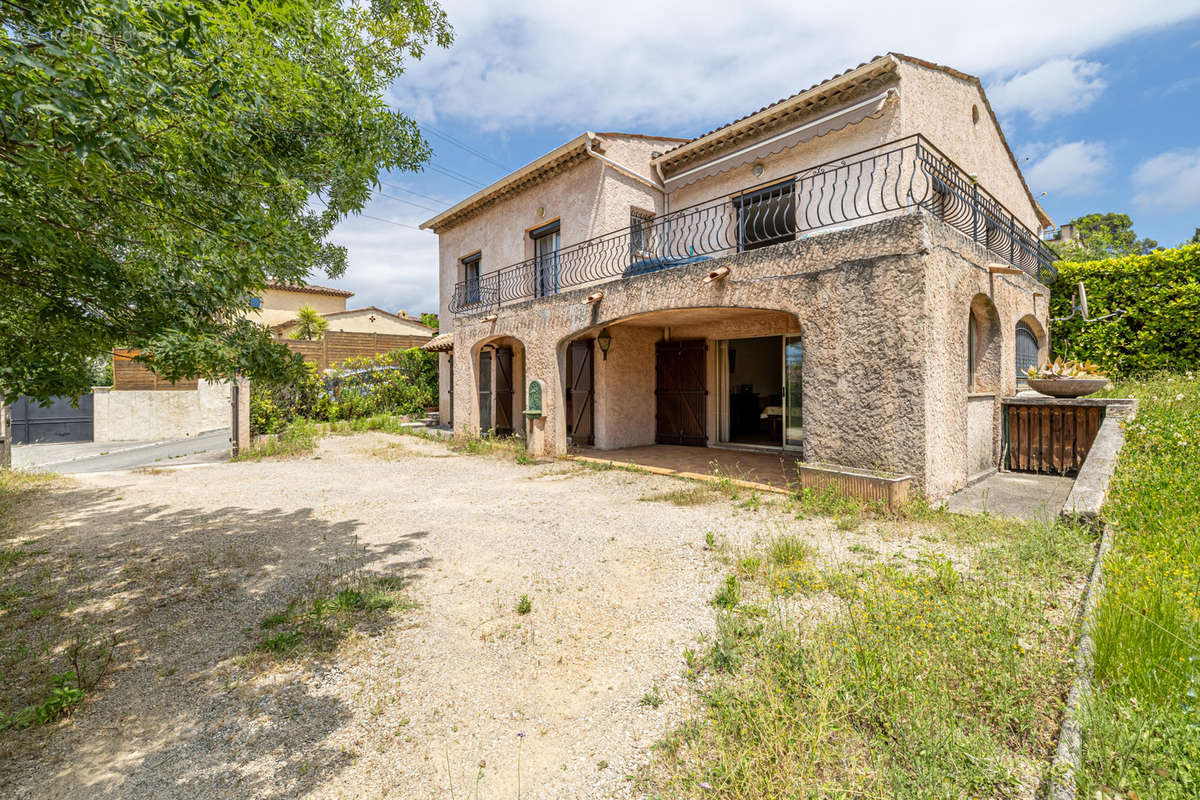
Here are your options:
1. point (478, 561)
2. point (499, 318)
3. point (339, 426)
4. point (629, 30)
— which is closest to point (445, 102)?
point (499, 318)

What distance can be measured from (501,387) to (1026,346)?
12166 millimetres

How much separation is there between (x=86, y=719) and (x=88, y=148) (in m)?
2.74

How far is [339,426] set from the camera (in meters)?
14.6

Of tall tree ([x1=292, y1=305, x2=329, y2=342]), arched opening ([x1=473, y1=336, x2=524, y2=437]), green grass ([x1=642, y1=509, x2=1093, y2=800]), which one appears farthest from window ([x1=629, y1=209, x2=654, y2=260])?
tall tree ([x1=292, y1=305, x2=329, y2=342])

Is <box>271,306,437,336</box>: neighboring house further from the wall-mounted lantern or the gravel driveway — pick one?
the gravel driveway

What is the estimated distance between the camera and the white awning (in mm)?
8023

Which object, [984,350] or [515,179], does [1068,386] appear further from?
[515,179]

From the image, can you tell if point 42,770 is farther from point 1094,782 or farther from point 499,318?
point 499,318

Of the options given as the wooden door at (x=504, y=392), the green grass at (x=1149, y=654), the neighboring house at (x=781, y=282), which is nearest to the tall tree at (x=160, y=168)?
the green grass at (x=1149, y=654)

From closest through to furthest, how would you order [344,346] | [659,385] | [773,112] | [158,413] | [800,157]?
[773,112] → [800,157] → [659,385] → [158,413] → [344,346]

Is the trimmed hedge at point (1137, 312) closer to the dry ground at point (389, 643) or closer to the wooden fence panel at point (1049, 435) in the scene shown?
the wooden fence panel at point (1049, 435)

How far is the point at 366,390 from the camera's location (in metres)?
16.7

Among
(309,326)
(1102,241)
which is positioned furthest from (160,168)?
(1102,241)

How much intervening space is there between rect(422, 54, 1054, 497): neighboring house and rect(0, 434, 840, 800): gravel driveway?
2.45 metres
